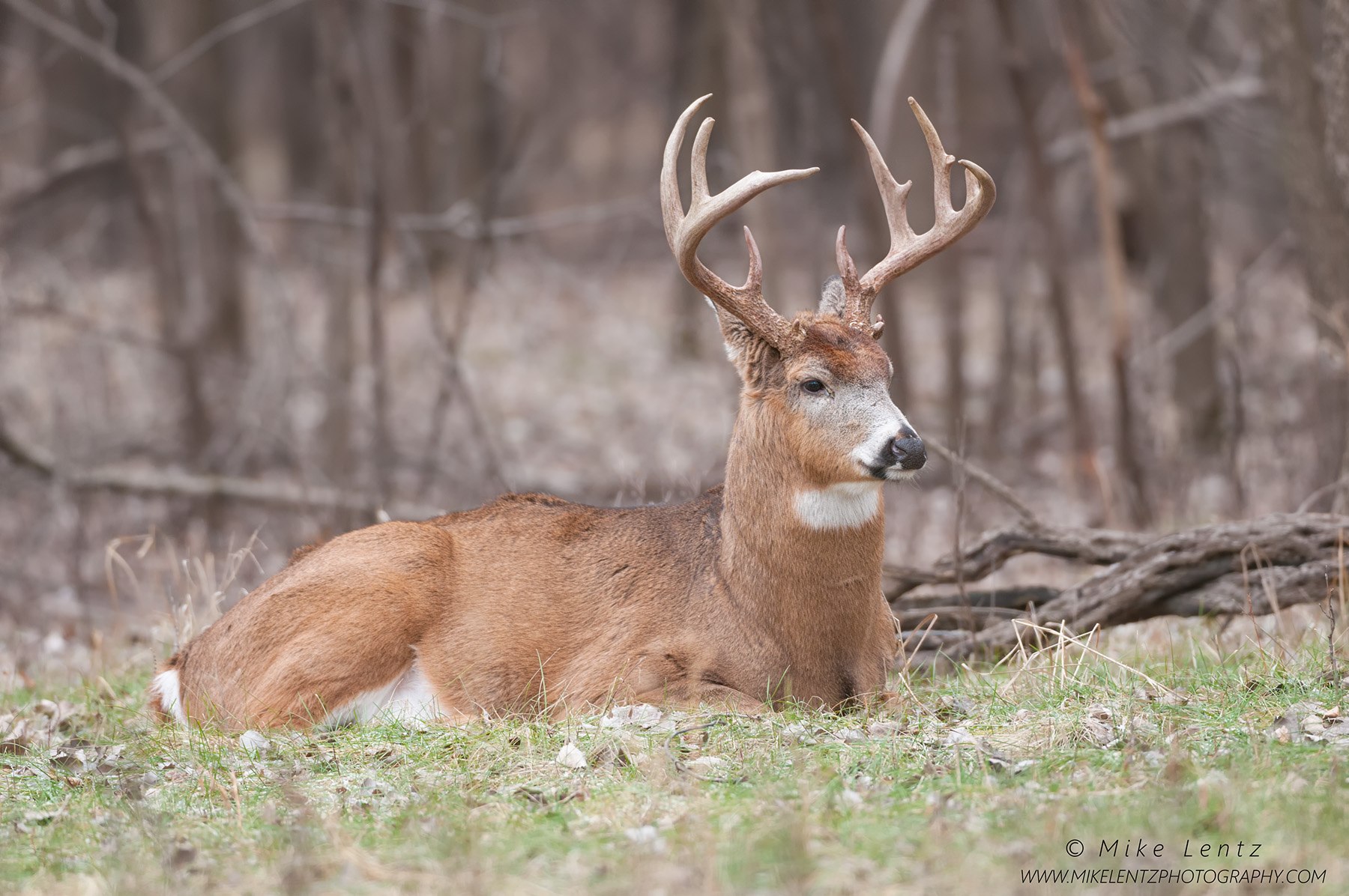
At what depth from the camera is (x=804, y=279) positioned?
21.9 m

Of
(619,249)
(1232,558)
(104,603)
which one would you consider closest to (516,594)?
Answer: (1232,558)

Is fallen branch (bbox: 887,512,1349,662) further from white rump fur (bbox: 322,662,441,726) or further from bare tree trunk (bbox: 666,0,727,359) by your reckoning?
bare tree trunk (bbox: 666,0,727,359)

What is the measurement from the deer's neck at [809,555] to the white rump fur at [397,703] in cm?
130

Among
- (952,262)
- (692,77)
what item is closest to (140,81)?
(952,262)

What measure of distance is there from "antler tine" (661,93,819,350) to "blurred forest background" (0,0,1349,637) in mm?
1594

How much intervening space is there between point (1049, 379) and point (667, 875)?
50.0 feet

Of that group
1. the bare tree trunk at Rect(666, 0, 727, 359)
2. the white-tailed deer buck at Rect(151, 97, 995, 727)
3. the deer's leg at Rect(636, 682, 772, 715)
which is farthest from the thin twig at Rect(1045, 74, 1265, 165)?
the deer's leg at Rect(636, 682, 772, 715)

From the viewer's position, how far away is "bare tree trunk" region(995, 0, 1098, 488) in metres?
12.2

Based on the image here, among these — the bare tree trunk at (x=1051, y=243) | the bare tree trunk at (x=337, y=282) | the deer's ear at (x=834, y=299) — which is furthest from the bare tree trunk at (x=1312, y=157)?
the bare tree trunk at (x=337, y=282)

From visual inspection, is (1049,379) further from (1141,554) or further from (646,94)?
(646,94)

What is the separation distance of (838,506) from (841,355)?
574mm

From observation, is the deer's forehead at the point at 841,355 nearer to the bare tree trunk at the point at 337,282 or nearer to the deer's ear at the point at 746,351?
the deer's ear at the point at 746,351

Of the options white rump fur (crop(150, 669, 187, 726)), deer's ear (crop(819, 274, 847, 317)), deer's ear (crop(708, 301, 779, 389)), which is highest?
deer's ear (crop(819, 274, 847, 317))

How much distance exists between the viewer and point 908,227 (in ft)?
20.0
